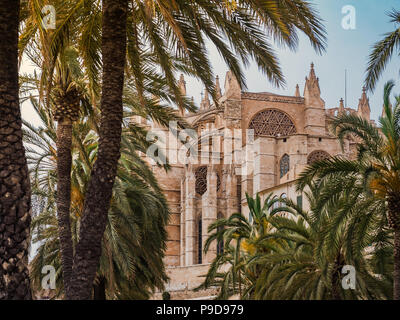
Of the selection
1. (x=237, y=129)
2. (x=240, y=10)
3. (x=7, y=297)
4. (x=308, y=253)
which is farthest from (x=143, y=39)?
(x=237, y=129)

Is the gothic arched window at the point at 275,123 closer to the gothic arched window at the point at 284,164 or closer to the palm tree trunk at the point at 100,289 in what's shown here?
the gothic arched window at the point at 284,164

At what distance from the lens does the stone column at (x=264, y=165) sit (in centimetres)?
4053

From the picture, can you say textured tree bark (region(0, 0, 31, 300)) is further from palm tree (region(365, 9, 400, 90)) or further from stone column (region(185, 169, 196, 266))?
stone column (region(185, 169, 196, 266))

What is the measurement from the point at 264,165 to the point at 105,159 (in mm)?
32016

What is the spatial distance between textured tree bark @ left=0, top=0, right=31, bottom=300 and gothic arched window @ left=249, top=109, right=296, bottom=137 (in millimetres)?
40091

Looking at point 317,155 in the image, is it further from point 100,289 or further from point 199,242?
point 100,289

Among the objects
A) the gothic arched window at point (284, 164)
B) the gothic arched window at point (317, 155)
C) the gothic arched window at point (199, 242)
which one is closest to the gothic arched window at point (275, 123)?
the gothic arched window at point (317, 155)

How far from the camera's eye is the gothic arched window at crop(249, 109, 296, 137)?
155ft

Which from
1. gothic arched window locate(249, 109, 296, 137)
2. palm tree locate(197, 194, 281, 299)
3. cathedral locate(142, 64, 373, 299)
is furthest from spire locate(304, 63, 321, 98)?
palm tree locate(197, 194, 281, 299)

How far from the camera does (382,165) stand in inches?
523

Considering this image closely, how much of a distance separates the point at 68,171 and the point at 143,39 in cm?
263

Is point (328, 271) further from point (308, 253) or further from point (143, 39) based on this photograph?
point (143, 39)
